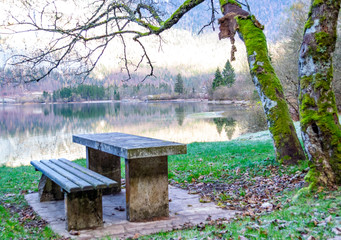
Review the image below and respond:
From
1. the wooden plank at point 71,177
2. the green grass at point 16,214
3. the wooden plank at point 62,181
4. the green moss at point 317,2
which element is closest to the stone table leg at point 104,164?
the wooden plank at point 71,177

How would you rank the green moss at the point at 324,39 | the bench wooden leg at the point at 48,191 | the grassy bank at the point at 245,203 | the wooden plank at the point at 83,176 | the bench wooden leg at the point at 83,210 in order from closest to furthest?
the grassy bank at the point at 245,203, the wooden plank at the point at 83,176, the bench wooden leg at the point at 83,210, the green moss at the point at 324,39, the bench wooden leg at the point at 48,191

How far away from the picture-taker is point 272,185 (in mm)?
7102

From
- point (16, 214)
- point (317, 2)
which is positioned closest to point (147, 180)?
point (16, 214)

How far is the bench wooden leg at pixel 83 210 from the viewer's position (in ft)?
16.9

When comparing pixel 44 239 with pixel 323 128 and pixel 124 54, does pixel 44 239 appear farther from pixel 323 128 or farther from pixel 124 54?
pixel 124 54

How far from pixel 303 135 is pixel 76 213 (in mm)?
4019

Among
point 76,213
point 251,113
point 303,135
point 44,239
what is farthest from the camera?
point 251,113

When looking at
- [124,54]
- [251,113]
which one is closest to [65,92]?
[251,113]

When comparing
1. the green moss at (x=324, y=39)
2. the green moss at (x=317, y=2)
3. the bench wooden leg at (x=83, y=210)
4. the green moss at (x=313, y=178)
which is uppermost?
the green moss at (x=317, y=2)

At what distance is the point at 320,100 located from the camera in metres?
5.92

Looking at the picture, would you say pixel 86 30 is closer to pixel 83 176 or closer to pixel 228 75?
pixel 83 176

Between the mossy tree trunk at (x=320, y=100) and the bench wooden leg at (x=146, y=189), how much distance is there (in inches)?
98.0

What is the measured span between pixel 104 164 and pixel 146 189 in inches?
83.0

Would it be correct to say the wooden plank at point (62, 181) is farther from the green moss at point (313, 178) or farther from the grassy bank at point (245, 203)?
the green moss at point (313, 178)
